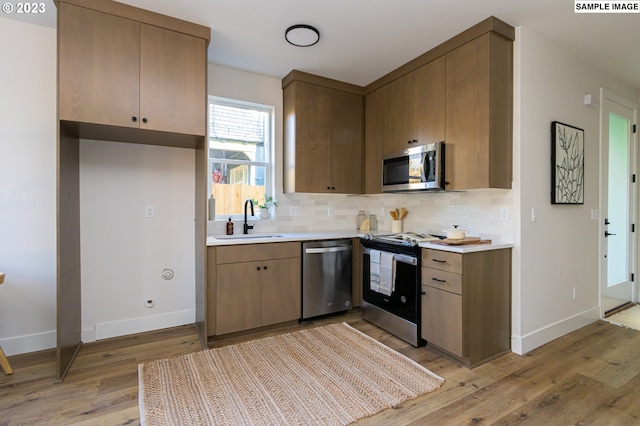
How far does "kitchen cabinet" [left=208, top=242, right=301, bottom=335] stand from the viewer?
2.67 m

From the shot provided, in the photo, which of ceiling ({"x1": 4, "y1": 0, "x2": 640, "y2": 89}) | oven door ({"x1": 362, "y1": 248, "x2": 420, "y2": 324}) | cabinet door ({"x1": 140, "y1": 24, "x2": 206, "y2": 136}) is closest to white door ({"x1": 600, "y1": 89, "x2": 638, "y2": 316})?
ceiling ({"x1": 4, "y1": 0, "x2": 640, "y2": 89})

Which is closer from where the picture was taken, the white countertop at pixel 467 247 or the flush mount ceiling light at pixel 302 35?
the white countertop at pixel 467 247

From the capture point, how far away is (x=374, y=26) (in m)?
2.46

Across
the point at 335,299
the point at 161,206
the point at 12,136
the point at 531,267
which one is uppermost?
the point at 12,136

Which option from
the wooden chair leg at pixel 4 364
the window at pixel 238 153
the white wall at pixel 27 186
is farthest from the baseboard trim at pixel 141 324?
the window at pixel 238 153

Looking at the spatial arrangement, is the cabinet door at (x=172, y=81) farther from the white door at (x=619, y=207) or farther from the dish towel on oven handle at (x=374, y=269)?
the white door at (x=619, y=207)

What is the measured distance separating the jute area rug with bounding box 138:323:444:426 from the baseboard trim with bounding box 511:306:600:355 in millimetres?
887

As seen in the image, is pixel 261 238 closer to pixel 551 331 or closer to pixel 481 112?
pixel 481 112

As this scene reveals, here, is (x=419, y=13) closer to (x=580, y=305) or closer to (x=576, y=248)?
(x=576, y=248)

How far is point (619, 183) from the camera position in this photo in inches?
140

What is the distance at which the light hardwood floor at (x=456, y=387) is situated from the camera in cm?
173

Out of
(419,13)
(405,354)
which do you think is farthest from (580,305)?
(419,13)

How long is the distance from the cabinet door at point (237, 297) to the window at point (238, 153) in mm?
780

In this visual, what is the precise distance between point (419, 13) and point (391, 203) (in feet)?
6.70
